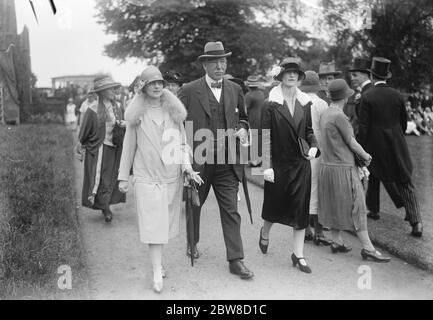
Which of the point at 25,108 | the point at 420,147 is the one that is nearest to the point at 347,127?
the point at 420,147

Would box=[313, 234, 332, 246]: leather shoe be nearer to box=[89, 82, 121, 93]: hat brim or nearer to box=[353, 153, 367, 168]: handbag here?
box=[353, 153, 367, 168]: handbag

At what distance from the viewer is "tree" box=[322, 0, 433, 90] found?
19.1 metres

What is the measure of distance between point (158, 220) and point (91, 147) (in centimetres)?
335

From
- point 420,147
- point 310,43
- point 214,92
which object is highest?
point 310,43

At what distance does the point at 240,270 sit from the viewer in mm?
5020

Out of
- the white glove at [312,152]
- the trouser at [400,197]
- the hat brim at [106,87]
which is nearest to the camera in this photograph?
the white glove at [312,152]

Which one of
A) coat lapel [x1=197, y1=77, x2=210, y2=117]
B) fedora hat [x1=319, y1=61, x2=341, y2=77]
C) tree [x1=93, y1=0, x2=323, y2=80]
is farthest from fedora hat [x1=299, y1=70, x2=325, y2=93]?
tree [x1=93, y1=0, x2=323, y2=80]

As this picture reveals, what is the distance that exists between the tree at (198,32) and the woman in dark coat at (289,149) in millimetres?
17390

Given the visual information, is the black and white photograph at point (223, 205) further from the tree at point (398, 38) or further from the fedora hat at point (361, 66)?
the tree at point (398, 38)

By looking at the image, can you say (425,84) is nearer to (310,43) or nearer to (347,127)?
(310,43)

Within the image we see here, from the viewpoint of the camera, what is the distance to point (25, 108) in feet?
83.5

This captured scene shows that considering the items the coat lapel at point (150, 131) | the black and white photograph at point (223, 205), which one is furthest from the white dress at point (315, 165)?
the coat lapel at point (150, 131)

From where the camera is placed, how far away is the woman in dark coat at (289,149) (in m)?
5.46
